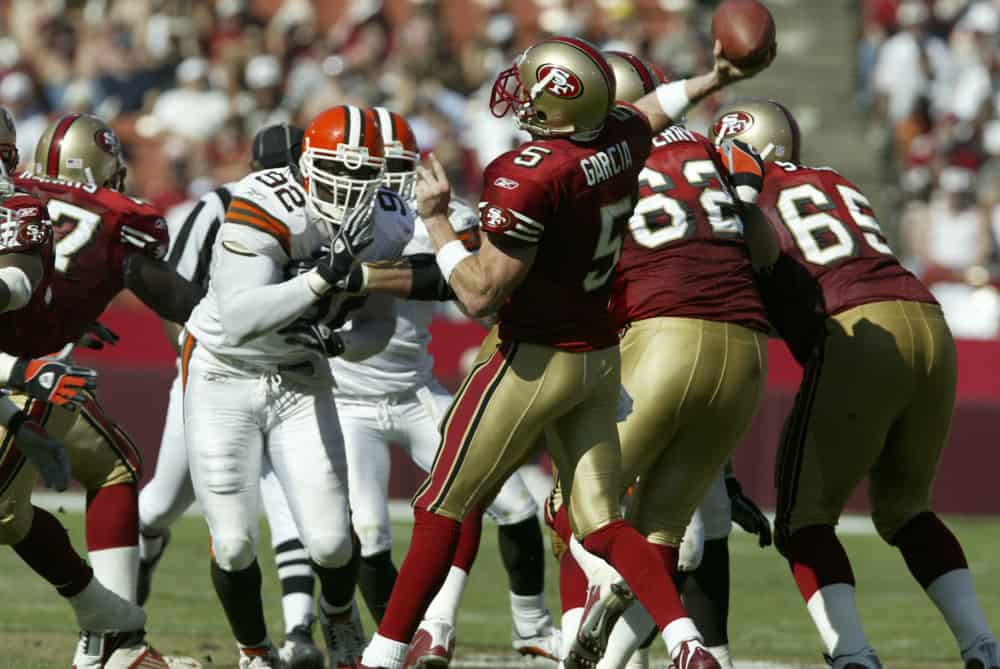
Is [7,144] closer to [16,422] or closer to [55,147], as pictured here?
[55,147]

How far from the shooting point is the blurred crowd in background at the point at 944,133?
13.2 metres

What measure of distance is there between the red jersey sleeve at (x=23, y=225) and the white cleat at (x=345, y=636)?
1620 millimetres

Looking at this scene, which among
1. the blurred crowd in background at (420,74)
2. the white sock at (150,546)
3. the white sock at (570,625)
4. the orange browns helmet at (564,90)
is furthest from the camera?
the blurred crowd in background at (420,74)

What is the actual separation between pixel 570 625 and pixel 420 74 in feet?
31.9

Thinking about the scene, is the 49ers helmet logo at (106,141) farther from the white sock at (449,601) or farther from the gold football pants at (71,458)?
the white sock at (449,601)

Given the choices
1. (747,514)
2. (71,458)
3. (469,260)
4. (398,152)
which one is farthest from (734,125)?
(71,458)

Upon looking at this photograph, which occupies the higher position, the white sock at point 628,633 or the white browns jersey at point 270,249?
the white browns jersey at point 270,249

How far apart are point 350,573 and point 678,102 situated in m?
1.89

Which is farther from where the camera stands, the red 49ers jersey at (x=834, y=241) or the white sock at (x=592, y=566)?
the red 49ers jersey at (x=834, y=241)

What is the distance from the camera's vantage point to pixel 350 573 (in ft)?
19.6

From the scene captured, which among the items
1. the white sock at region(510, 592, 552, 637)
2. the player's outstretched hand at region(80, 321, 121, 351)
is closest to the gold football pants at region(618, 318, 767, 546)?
the white sock at region(510, 592, 552, 637)

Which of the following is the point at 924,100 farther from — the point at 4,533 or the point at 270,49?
the point at 4,533

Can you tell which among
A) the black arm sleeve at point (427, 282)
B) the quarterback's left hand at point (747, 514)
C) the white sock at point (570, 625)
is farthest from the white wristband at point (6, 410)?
the quarterback's left hand at point (747, 514)

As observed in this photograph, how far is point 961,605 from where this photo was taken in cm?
590
